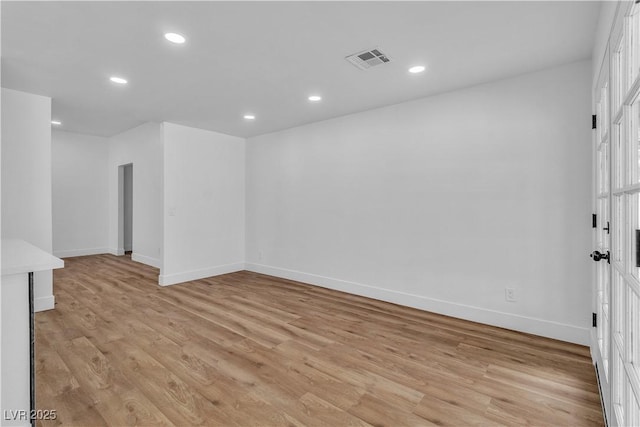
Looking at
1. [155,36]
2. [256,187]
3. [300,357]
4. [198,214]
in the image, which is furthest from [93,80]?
[300,357]

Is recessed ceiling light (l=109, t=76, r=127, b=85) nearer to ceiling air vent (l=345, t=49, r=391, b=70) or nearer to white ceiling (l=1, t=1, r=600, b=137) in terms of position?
white ceiling (l=1, t=1, r=600, b=137)

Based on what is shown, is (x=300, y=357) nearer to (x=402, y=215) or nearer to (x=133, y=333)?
(x=133, y=333)

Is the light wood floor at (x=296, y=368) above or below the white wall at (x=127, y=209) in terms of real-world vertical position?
below

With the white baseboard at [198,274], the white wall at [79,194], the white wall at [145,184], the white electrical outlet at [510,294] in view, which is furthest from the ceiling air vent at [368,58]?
the white wall at [79,194]

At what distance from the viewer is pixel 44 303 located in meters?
3.50

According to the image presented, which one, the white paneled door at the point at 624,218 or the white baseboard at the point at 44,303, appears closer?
the white paneled door at the point at 624,218

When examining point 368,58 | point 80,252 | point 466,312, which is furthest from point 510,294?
point 80,252

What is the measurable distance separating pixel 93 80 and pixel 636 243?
432 centimetres

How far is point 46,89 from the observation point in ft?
11.1

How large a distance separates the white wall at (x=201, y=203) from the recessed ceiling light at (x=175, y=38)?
2.63 metres

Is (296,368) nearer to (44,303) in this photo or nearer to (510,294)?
(510,294)

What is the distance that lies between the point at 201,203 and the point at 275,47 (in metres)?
3.36

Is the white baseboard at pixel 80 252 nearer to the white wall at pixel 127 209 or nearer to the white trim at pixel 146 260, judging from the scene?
the white wall at pixel 127 209

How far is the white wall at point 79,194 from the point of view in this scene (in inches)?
253
